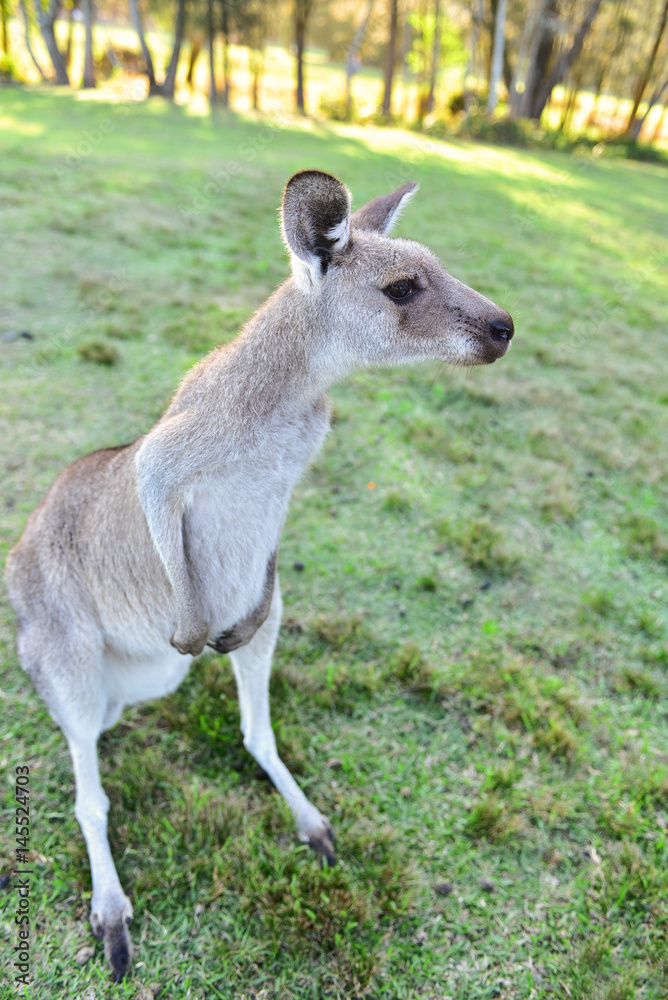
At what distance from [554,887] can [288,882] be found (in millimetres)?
807

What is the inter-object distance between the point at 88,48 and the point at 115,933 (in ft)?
67.8

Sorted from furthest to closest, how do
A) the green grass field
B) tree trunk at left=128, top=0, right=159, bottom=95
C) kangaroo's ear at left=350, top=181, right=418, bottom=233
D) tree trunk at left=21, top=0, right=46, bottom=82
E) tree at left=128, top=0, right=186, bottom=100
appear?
tree trunk at left=21, top=0, right=46, bottom=82 → tree at left=128, top=0, right=186, bottom=100 → tree trunk at left=128, top=0, right=159, bottom=95 → kangaroo's ear at left=350, top=181, right=418, bottom=233 → the green grass field

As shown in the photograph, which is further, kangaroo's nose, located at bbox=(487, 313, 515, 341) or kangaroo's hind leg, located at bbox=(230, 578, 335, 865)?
kangaroo's hind leg, located at bbox=(230, 578, 335, 865)

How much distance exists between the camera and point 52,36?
54.2 ft

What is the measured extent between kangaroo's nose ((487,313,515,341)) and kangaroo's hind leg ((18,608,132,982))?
1.42 m

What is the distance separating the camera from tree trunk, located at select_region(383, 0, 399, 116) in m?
16.8

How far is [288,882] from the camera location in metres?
1.79

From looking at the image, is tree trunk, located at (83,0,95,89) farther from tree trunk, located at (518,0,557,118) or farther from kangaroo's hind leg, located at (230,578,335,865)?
kangaroo's hind leg, located at (230,578,335,865)

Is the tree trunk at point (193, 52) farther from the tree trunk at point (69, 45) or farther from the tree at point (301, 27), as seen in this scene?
the tree at point (301, 27)

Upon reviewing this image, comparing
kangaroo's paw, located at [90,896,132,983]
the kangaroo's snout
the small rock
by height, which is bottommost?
the small rock

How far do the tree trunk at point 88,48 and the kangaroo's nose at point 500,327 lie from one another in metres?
19.4

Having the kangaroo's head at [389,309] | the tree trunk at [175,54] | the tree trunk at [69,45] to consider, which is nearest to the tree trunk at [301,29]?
the tree trunk at [175,54]

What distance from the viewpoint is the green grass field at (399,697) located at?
1710 millimetres

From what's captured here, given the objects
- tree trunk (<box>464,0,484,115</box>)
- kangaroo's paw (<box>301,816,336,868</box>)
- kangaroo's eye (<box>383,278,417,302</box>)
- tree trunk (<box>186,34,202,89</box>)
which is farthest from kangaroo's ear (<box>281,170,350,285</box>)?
tree trunk (<box>186,34,202,89</box>)
